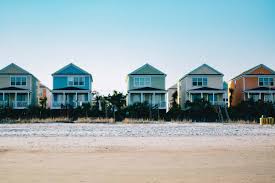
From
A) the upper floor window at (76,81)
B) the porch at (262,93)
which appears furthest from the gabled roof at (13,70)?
the porch at (262,93)

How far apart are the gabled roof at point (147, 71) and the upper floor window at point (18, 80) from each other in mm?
16434

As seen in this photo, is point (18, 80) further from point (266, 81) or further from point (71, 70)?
point (266, 81)

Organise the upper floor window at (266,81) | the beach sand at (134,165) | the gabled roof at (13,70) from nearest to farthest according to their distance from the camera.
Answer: the beach sand at (134,165), the gabled roof at (13,70), the upper floor window at (266,81)

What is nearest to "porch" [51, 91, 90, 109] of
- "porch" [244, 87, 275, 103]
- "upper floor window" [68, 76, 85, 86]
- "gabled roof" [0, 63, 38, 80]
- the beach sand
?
"upper floor window" [68, 76, 85, 86]

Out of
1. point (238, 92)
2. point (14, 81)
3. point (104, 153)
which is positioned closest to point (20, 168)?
point (104, 153)

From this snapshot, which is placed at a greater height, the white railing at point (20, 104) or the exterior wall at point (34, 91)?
the exterior wall at point (34, 91)

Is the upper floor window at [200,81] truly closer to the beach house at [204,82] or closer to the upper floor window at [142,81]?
the beach house at [204,82]

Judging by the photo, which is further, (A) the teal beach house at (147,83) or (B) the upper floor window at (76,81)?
(B) the upper floor window at (76,81)

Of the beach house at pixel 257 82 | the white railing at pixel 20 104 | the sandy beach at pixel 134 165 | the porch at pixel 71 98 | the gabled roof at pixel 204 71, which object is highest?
the gabled roof at pixel 204 71

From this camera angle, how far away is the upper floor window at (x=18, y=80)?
147ft

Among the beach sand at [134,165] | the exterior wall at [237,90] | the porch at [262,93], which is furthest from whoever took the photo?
the exterior wall at [237,90]

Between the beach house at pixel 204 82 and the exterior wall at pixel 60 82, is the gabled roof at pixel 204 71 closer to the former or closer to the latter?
the beach house at pixel 204 82

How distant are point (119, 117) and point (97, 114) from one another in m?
2.72

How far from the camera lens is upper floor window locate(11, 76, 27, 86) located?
44938 millimetres
